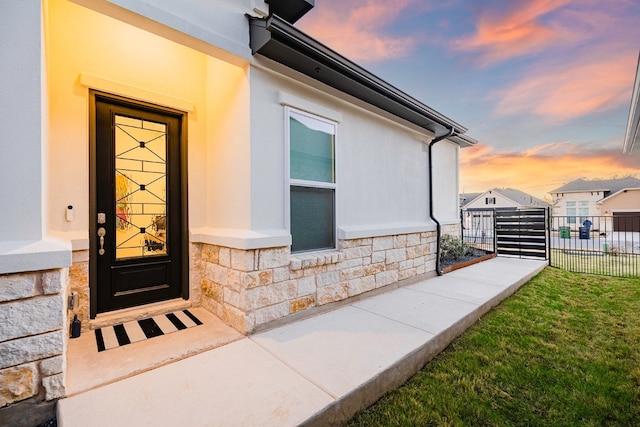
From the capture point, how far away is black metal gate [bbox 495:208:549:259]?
7.18m

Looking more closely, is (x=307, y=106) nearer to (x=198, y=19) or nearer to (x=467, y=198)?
(x=198, y=19)

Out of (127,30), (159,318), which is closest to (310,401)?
(159,318)

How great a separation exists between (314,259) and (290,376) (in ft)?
4.59

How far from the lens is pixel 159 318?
10.2 feet

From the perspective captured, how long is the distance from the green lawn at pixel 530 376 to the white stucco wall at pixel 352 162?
76.6 inches

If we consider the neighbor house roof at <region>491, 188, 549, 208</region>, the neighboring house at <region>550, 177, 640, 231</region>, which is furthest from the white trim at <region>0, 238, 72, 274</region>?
the neighbor house roof at <region>491, 188, 549, 208</region>

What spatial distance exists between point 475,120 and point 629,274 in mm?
9003

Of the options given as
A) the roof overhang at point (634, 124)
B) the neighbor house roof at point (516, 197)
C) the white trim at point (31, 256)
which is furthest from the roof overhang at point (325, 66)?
the neighbor house roof at point (516, 197)

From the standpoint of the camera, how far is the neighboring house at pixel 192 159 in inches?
89.5

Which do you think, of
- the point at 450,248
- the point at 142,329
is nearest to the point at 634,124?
the point at 450,248

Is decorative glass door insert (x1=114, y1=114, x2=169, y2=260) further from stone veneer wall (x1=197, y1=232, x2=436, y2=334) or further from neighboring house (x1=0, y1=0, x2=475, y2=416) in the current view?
stone veneer wall (x1=197, y1=232, x2=436, y2=334)

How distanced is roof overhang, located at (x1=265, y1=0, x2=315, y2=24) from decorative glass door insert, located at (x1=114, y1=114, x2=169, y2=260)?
2224 millimetres

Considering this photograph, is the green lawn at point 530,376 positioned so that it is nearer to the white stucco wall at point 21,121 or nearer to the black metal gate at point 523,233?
the white stucco wall at point 21,121

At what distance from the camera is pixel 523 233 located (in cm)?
745
